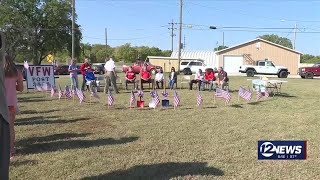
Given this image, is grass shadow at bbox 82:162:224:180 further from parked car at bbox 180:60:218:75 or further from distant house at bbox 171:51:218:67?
distant house at bbox 171:51:218:67

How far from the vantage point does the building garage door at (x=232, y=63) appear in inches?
1999

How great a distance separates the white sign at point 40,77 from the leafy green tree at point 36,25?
3928cm

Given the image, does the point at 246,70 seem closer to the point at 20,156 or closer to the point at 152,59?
the point at 152,59

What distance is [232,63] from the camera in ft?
168

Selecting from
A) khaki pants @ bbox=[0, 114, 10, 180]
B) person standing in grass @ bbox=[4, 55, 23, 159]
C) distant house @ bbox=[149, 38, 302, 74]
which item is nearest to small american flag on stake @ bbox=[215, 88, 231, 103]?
person standing in grass @ bbox=[4, 55, 23, 159]

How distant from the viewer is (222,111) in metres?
11.1

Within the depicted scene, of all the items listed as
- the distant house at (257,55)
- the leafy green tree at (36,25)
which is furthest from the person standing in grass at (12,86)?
the leafy green tree at (36,25)

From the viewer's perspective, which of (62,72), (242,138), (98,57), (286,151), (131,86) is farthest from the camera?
(98,57)

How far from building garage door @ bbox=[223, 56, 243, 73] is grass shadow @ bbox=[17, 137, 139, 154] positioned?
1770 inches

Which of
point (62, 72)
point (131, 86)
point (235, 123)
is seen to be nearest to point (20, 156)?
point (235, 123)

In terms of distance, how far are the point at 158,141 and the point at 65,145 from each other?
1.68m

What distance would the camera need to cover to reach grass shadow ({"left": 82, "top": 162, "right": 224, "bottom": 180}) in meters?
5.13

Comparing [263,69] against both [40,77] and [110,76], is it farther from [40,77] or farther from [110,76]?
[40,77]

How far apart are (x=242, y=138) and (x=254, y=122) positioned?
6.31ft
